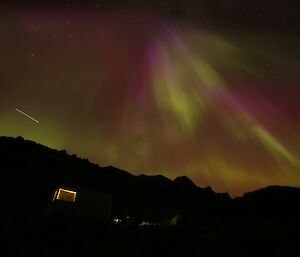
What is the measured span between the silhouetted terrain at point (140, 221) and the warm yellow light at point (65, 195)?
143 centimetres

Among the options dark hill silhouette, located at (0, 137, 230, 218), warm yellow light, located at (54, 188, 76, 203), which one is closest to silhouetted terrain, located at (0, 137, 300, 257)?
dark hill silhouette, located at (0, 137, 230, 218)

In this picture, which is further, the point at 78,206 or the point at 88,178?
the point at 88,178

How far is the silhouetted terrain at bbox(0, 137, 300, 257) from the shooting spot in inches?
781

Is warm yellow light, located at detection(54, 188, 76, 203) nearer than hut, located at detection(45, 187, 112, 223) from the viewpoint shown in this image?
No

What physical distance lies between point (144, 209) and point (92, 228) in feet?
126

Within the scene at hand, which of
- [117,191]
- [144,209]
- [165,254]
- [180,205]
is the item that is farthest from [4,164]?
[165,254]

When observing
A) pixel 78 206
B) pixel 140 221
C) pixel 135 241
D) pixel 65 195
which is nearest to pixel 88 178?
pixel 140 221

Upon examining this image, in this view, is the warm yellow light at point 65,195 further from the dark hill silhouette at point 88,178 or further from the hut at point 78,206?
the dark hill silhouette at point 88,178

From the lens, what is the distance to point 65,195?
33.9 meters

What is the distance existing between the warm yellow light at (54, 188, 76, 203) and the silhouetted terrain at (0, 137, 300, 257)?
143 cm

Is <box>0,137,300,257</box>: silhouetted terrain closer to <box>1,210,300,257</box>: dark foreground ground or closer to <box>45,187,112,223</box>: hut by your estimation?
<box>1,210,300,257</box>: dark foreground ground

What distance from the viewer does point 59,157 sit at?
131 m

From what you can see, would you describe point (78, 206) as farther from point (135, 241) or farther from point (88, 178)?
point (88, 178)

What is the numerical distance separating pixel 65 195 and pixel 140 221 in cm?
1576
